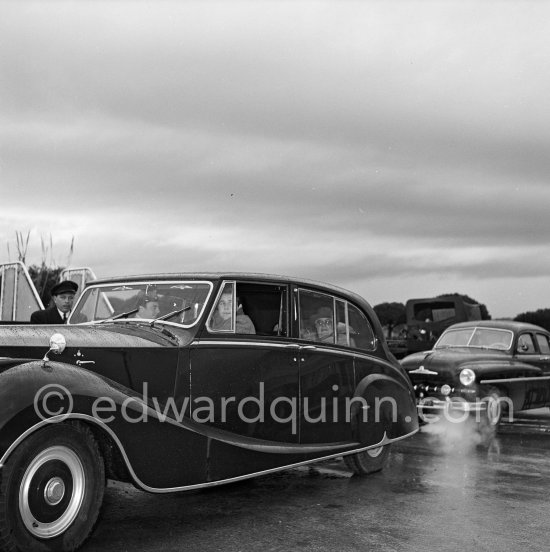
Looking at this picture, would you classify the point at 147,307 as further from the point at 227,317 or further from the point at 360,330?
the point at 360,330

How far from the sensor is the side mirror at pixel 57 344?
15.1 feet

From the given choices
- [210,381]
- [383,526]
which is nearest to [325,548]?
[383,526]

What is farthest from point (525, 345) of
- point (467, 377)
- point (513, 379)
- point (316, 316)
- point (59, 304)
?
point (59, 304)

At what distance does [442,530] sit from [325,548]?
3.13 feet

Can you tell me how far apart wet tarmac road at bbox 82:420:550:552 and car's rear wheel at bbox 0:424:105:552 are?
0.93 feet

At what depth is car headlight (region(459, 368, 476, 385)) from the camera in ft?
34.1

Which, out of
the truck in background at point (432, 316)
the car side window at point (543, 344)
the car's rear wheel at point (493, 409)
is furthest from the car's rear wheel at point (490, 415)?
the truck in background at point (432, 316)

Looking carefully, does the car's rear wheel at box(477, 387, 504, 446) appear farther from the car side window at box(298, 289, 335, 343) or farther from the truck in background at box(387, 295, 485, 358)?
the truck in background at box(387, 295, 485, 358)

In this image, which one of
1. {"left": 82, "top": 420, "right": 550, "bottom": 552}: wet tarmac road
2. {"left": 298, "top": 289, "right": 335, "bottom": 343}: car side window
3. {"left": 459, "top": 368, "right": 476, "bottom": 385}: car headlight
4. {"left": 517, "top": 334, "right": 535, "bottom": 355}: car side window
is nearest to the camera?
{"left": 82, "top": 420, "right": 550, "bottom": 552}: wet tarmac road

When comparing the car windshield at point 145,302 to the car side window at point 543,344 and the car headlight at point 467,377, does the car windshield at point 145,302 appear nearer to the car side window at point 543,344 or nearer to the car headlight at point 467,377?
the car headlight at point 467,377

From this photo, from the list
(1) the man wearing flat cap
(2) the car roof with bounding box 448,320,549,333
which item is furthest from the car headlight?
(1) the man wearing flat cap

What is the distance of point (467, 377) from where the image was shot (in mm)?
10422

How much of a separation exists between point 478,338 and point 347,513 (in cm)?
710

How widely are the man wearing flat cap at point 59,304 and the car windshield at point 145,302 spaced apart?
179 cm
